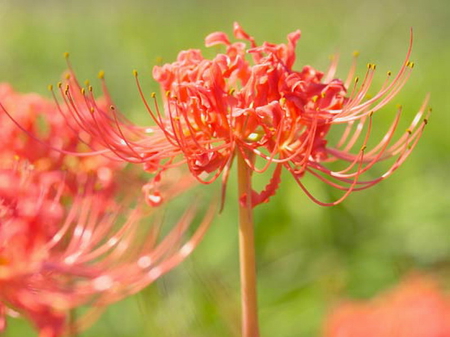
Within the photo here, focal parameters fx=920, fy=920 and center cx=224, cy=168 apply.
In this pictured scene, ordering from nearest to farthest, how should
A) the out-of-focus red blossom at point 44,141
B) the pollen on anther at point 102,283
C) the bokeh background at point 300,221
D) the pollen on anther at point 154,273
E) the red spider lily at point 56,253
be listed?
the red spider lily at point 56,253, the pollen on anther at point 102,283, the pollen on anther at point 154,273, the out-of-focus red blossom at point 44,141, the bokeh background at point 300,221

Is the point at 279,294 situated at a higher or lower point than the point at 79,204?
higher

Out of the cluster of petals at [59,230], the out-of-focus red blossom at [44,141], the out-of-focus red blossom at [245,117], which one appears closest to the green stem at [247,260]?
the out-of-focus red blossom at [245,117]

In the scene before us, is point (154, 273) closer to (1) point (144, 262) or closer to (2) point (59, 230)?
(1) point (144, 262)

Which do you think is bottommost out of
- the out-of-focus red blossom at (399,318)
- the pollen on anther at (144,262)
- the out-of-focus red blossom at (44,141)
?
the out-of-focus red blossom at (399,318)

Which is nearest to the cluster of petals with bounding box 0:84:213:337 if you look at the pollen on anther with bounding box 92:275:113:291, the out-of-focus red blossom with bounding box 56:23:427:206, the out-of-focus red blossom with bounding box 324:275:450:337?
the pollen on anther with bounding box 92:275:113:291

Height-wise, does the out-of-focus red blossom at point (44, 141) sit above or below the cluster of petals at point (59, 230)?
above

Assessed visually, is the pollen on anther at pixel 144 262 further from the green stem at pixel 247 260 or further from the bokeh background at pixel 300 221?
the green stem at pixel 247 260

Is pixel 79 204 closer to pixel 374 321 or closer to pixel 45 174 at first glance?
pixel 45 174

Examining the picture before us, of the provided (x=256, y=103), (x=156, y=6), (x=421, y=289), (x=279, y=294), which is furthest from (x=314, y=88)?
(x=156, y=6)

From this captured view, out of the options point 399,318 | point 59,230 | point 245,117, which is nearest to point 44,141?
point 59,230
